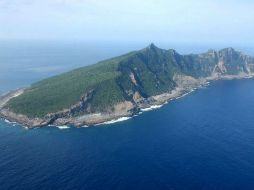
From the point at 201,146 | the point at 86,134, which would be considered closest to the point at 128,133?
the point at 86,134

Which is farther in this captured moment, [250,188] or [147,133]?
[147,133]

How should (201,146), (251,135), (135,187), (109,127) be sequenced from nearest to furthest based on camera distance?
1. (135,187)
2. (201,146)
3. (251,135)
4. (109,127)

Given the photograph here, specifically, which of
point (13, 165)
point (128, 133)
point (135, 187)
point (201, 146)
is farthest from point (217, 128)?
point (13, 165)

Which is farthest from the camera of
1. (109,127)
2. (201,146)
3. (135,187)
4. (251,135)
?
(109,127)

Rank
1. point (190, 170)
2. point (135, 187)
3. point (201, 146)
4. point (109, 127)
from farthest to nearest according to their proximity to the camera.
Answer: point (109, 127), point (201, 146), point (190, 170), point (135, 187)

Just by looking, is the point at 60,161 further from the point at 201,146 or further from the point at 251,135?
the point at 251,135

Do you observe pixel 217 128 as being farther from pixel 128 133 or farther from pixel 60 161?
pixel 60 161

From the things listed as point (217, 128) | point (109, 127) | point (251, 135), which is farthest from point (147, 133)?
point (251, 135)

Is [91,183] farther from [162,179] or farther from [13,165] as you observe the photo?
[13,165]

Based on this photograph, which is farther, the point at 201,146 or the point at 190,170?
the point at 201,146
